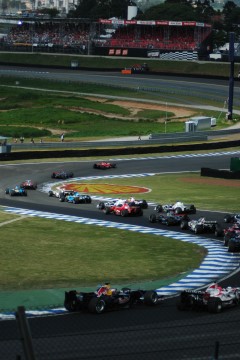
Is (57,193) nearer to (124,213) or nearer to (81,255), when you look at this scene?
(124,213)

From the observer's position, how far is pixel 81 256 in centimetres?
3178

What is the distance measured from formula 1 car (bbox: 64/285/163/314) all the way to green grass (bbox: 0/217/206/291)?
3.64 m

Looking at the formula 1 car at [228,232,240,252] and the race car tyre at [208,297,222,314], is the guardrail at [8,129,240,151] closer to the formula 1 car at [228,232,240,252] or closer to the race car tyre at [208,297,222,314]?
the formula 1 car at [228,232,240,252]

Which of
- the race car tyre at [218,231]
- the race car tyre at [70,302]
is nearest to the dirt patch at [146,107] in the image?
the race car tyre at [218,231]

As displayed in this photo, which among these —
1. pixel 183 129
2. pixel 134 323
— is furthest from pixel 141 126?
pixel 134 323

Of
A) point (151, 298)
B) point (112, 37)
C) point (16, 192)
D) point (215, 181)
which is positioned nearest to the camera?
point (151, 298)

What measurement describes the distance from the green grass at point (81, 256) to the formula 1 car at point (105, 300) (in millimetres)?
3635

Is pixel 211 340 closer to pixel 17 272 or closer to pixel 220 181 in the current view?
pixel 17 272

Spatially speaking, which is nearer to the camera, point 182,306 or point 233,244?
point 182,306

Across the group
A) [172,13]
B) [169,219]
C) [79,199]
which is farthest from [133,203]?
[172,13]

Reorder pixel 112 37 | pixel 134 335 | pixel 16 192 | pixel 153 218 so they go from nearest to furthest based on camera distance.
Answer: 1. pixel 134 335
2. pixel 153 218
3. pixel 16 192
4. pixel 112 37

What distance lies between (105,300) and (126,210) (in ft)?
60.8

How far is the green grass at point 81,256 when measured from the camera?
92.2 ft

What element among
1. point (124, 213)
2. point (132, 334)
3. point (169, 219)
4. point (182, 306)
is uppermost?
point (132, 334)
